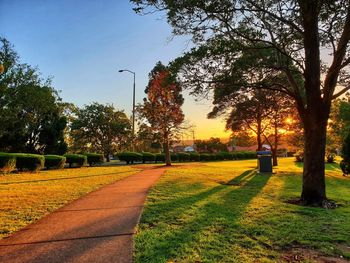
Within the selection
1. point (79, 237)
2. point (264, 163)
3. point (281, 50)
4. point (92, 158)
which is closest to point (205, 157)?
point (92, 158)

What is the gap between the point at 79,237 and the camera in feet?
17.4

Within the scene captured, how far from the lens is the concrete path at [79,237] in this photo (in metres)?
4.41

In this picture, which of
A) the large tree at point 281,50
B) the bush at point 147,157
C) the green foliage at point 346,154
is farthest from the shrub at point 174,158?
the large tree at point 281,50

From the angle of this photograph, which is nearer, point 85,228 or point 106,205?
point 85,228

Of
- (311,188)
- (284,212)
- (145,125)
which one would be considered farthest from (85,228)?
(145,125)

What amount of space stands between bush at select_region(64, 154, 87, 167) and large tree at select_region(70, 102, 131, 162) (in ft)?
88.4

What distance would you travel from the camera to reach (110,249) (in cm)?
465

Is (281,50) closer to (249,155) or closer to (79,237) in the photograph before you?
(79,237)

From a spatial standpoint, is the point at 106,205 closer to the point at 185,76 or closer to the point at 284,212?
the point at 284,212

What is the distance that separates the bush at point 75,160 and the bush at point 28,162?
6.72 meters

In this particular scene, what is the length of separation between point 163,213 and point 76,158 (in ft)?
74.7

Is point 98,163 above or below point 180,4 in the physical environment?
below

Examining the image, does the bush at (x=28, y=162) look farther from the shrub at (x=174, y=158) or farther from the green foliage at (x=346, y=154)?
the shrub at (x=174, y=158)

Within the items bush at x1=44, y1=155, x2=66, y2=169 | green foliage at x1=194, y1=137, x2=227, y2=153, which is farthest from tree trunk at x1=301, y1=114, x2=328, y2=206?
green foliage at x1=194, y1=137, x2=227, y2=153
